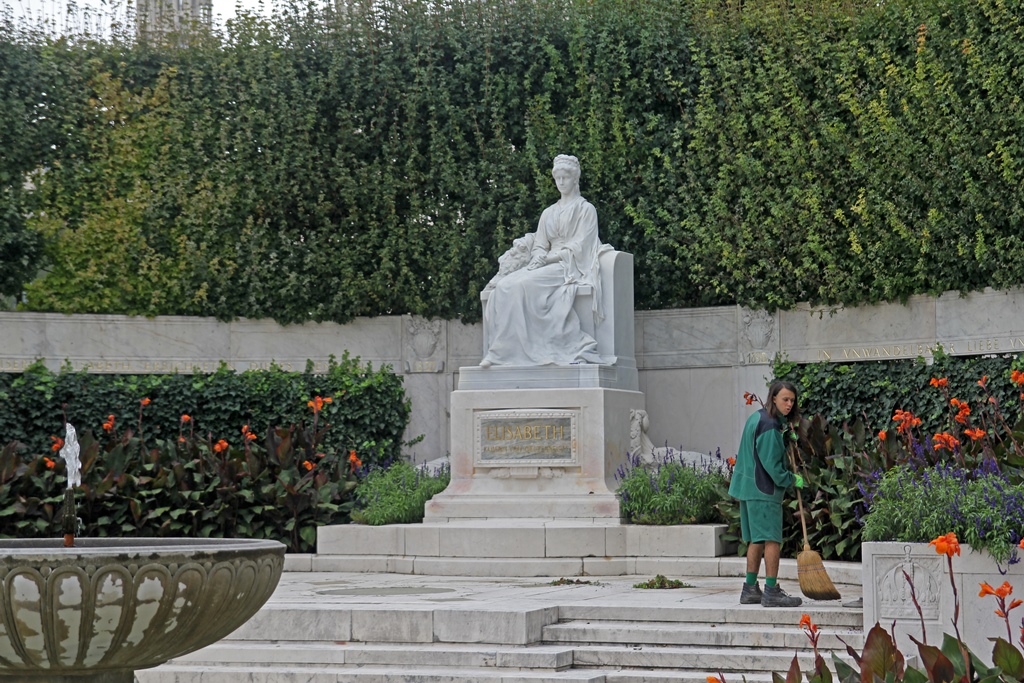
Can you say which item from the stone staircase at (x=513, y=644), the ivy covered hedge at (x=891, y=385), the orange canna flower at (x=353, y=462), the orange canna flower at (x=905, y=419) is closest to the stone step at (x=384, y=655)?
the stone staircase at (x=513, y=644)

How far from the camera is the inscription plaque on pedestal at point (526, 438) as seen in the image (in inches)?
450

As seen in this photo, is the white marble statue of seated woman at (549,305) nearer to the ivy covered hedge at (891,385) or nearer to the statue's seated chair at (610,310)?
the statue's seated chair at (610,310)

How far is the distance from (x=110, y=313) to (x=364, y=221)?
2992 millimetres

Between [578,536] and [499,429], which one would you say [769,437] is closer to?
[578,536]

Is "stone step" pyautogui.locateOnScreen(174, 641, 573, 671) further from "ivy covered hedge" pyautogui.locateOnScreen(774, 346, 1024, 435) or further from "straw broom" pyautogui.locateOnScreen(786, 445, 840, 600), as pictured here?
"ivy covered hedge" pyautogui.locateOnScreen(774, 346, 1024, 435)

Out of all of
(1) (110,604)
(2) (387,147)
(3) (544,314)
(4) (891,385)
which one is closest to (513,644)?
(1) (110,604)

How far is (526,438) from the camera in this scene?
11.5 metres

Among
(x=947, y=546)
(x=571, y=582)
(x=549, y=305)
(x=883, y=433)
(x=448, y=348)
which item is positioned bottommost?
(x=571, y=582)

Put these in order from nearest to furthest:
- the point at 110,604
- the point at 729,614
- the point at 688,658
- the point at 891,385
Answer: the point at 110,604
the point at 688,658
the point at 729,614
the point at 891,385

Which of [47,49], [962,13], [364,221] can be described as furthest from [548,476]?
[47,49]

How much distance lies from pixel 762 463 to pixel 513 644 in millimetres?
1744

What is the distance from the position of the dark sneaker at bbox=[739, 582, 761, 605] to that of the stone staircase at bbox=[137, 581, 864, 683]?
11 cm

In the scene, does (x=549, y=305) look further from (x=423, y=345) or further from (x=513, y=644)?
(x=513, y=644)

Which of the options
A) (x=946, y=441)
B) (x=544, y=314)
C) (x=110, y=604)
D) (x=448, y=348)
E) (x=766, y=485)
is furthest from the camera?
(x=448, y=348)
